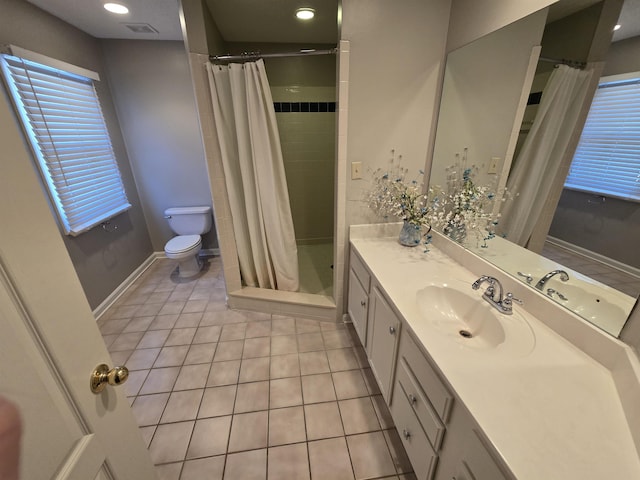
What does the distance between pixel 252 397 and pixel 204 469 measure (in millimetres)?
400

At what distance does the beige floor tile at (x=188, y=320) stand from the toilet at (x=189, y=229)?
67 cm

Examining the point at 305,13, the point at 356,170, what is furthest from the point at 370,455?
the point at 305,13

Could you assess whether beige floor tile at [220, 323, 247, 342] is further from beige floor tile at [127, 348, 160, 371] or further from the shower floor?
the shower floor

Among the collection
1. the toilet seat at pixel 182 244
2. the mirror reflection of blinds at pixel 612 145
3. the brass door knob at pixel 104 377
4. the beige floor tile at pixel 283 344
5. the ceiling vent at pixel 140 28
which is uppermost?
the ceiling vent at pixel 140 28

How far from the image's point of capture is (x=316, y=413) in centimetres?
154

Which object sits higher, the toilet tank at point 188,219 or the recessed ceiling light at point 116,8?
the recessed ceiling light at point 116,8

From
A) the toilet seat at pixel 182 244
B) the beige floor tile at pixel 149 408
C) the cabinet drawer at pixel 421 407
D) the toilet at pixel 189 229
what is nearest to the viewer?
the cabinet drawer at pixel 421 407

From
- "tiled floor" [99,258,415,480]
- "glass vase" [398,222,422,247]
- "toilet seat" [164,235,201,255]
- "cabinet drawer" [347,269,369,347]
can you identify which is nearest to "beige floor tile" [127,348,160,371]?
"tiled floor" [99,258,415,480]

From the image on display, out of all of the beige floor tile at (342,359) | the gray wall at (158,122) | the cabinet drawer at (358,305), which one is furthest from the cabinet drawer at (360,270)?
the gray wall at (158,122)

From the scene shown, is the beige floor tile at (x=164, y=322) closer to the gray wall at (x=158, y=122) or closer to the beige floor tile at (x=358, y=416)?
the gray wall at (x=158, y=122)

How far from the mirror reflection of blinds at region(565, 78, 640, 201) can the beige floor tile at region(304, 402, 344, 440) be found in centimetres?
158

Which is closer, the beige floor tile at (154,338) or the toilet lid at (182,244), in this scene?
the beige floor tile at (154,338)

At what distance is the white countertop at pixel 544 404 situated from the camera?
617 mm

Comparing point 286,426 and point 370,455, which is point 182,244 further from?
point 370,455
